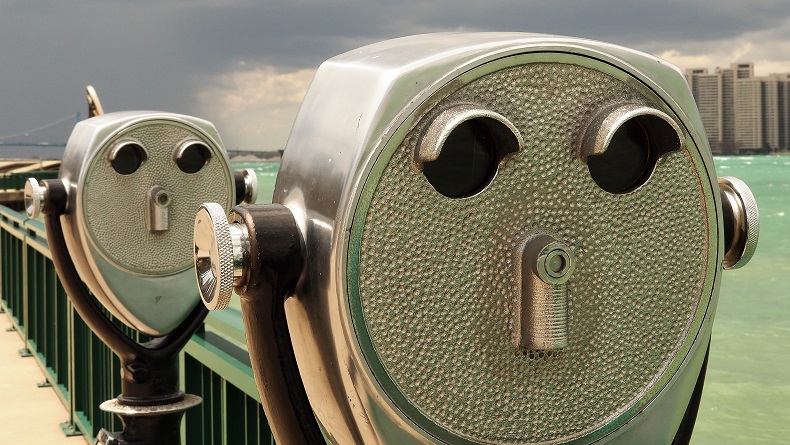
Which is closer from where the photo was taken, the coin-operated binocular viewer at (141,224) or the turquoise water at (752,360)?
the coin-operated binocular viewer at (141,224)

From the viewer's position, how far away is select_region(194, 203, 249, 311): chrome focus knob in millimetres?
928

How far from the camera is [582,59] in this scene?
953 mm

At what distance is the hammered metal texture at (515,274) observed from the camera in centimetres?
90

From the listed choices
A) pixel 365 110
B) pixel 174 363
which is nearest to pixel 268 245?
pixel 365 110

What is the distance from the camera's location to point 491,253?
93cm

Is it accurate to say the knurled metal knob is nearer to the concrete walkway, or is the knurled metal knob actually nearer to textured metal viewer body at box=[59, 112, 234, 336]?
textured metal viewer body at box=[59, 112, 234, 336]

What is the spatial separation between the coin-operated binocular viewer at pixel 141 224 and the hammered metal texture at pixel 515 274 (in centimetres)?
144

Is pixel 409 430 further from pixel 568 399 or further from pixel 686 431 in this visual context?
pixel 686 431

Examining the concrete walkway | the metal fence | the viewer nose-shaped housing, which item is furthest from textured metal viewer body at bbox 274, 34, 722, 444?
the concrete walkway

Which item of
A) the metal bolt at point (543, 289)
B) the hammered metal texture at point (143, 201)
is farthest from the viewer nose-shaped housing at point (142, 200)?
the metal bolt at point (543, 289)

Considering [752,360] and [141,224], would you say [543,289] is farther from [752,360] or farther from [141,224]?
[752,360]

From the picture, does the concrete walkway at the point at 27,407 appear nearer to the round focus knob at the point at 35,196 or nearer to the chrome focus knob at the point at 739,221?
the round focus knob at the point at 35,196

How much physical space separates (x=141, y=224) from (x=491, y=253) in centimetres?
158

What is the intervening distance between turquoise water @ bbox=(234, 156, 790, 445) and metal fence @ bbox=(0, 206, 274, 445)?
821cm
